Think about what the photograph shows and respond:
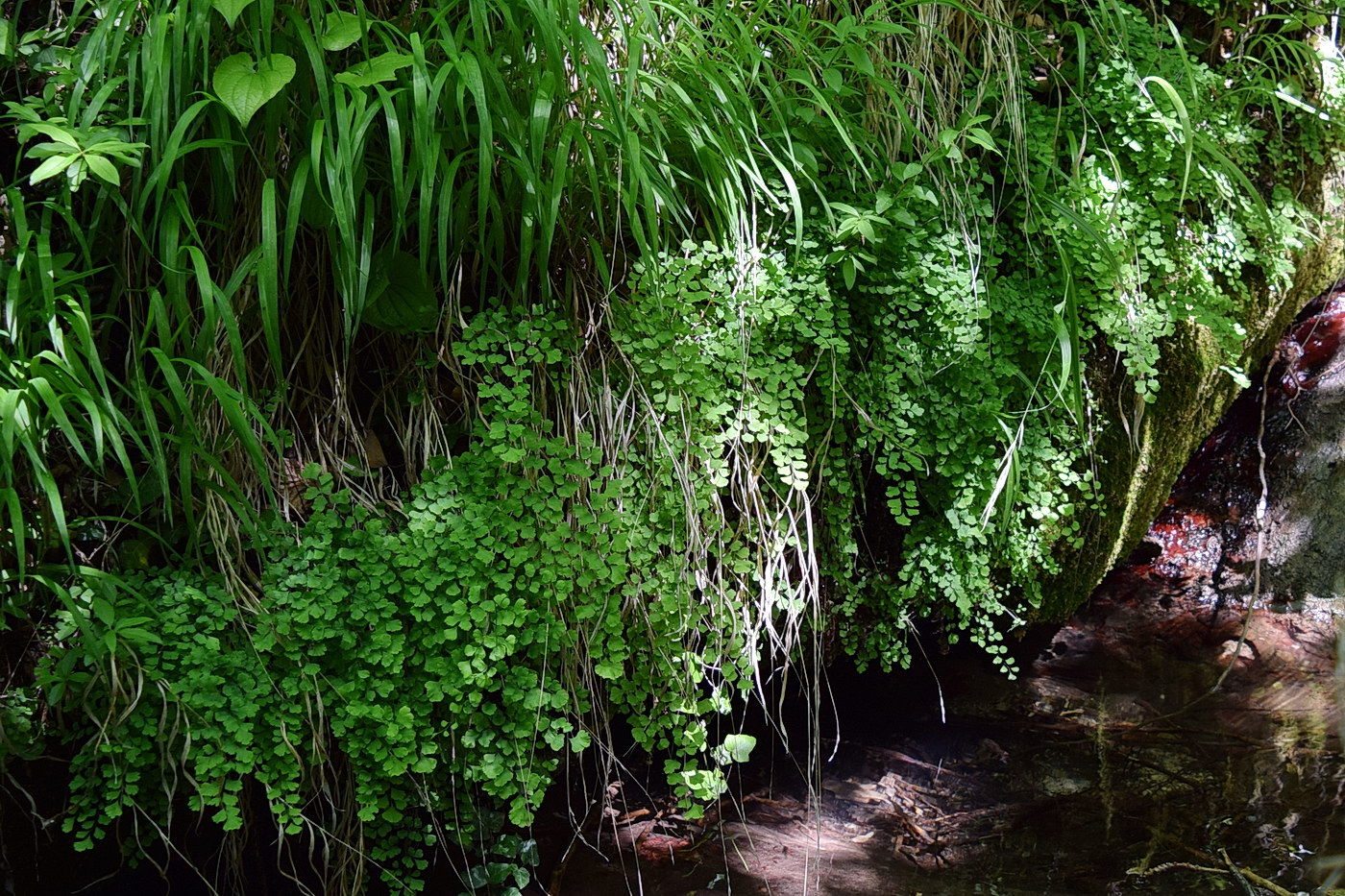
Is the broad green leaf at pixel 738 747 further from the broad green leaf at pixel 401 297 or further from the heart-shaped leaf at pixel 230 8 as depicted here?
the heart-shaped leaf at pixel 230 8

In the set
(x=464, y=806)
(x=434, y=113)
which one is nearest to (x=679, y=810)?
(x=464, y=806)

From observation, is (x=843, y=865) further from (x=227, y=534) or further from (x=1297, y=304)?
(x=1297, y=304)

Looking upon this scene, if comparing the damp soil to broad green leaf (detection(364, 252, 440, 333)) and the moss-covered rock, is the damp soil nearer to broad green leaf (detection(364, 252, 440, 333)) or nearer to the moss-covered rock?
the moss-covered rock

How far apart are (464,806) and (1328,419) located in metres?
2.90

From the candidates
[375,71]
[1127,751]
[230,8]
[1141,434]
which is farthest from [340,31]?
[1127,751]

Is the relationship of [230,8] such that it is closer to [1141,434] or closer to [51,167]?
[51,167]

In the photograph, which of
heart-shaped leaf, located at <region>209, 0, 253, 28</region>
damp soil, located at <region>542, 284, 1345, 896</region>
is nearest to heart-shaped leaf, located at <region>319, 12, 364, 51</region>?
heart-shaped leaf, located at <region>209, 0, 253, 28</region>

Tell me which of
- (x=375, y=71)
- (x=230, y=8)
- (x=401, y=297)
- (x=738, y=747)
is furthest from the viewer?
(x=738, y=747)

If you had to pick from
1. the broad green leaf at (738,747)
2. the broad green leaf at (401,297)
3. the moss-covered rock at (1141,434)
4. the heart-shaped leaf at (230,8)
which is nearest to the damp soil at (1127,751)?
the broad green leaf at (738,747)

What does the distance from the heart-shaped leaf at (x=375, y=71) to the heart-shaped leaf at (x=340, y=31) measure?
0.04m

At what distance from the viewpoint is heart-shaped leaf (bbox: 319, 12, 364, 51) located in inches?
68.5

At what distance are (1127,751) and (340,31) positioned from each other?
2.49m

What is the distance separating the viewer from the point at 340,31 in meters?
1.76

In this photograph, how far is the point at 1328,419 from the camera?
329 cm
